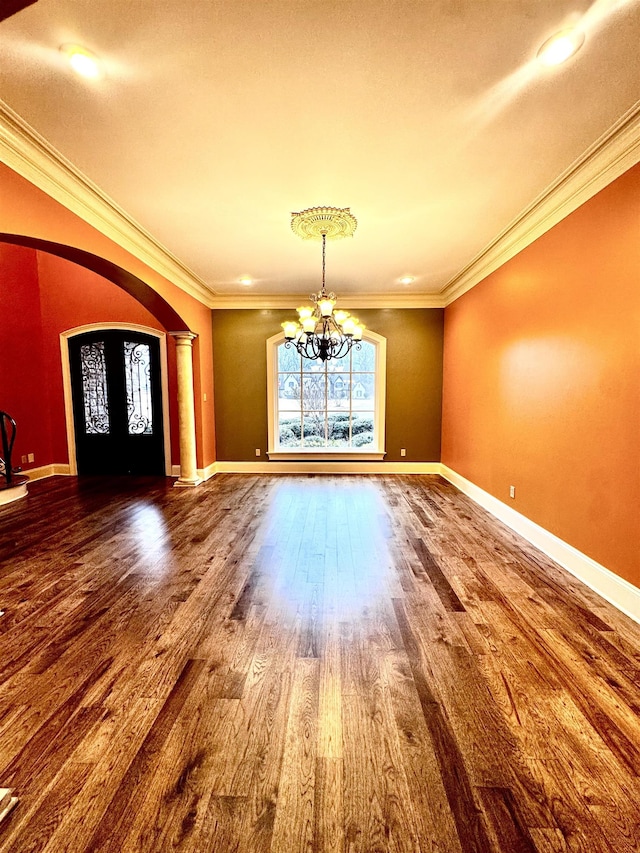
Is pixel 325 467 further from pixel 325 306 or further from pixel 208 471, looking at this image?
pixel 325 306

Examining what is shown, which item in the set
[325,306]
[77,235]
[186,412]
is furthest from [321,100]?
[186,412]

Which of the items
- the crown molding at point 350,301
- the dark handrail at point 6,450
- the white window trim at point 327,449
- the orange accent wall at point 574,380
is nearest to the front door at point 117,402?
the dark handrail at point 6,450

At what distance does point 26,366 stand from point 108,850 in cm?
666

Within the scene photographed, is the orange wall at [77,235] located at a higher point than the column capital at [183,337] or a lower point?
higher

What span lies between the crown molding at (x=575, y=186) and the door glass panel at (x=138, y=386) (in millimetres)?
5314

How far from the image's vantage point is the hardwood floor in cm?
113

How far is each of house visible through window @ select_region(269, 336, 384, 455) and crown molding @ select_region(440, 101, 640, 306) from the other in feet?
8.71

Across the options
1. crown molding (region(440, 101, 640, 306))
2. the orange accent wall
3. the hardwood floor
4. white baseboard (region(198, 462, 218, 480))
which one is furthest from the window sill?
crown molding (region(440, 101, 640, 306))

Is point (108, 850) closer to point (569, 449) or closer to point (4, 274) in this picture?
point (569, 449)

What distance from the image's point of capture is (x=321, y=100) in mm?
1955

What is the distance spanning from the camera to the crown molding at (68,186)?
2180 mm

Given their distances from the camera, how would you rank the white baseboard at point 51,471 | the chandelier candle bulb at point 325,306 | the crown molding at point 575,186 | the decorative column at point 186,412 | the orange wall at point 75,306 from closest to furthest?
the crown molding at point 575,186 < the chandelier candle bulb at point 325,306 < the decorative column at point 186,412 < the white baseboard at point 51,471 < the orange wall at point 75,306

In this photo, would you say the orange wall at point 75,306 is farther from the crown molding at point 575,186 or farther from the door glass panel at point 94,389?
the crown molding at point 575,186

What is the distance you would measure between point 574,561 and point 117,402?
661cm
